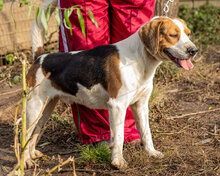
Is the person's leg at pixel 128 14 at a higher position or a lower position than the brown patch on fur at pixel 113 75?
higher

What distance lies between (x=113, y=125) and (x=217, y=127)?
1577mm

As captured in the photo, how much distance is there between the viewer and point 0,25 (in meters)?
6.29

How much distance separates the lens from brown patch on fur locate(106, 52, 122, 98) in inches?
120

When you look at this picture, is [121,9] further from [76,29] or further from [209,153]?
[209,153]

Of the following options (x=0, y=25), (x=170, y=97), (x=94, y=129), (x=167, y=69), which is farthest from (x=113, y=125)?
(x=0, y=25)

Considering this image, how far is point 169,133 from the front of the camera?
399 cm

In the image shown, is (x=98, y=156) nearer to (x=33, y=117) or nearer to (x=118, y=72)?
(x=33, y=117)

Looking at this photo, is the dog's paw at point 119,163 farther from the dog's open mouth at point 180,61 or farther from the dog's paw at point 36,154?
the dog's open mouth at point 180,61

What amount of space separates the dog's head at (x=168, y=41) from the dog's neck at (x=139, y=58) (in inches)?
3.4

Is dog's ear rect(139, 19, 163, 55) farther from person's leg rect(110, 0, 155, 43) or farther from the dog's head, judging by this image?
person's leg rect(110, 0, 155, 43)

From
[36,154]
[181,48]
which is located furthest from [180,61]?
[36,154]

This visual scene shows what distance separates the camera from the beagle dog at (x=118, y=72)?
2.94 metres

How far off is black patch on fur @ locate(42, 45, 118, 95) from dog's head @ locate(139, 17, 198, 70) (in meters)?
0.37

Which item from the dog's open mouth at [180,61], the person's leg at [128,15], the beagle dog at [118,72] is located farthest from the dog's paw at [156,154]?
the person's leg at [128,15]
